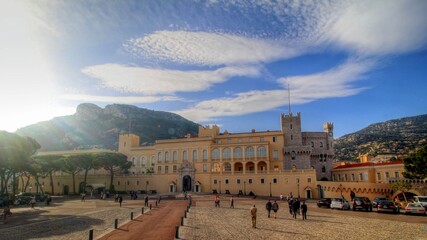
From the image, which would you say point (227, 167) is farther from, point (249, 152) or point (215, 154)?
point (249, 152)

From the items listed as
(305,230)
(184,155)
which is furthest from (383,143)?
(305,230)

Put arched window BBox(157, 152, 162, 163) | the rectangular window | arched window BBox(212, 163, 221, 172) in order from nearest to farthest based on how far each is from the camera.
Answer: the rectangular window
arched window BBox(212, 163, 221, 172)
arched window BBox(157, 152, 162, 163)

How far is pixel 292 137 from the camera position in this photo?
73.6 metres

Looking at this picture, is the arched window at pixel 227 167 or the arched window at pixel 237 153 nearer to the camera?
the arched window at pixel 237 153

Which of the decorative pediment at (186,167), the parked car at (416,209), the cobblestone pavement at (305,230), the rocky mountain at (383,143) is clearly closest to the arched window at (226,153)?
the decorative pediment at (186,167)

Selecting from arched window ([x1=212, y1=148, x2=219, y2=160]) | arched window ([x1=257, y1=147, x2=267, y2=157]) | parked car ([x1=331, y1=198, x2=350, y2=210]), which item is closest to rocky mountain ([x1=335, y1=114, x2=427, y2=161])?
arched window ([x1=257, y1=147, x2=267, y2=157])

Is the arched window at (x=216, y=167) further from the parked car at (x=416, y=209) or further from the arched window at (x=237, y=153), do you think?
the parked car at (x=416, y=209)

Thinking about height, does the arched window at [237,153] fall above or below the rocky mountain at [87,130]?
below

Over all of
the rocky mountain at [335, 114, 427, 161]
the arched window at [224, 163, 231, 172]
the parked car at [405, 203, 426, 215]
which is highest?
the rocky mountain at [335, 114, 427, 161]

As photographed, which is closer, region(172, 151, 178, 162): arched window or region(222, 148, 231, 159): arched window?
region(222, 148, 231, 159): arched window

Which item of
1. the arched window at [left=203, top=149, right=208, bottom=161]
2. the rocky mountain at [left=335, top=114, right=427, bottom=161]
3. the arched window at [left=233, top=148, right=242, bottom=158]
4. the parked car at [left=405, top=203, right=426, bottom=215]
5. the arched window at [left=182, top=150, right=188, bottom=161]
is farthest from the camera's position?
the rocky mountain at [left=335, top=114, right=427, bottom=161]

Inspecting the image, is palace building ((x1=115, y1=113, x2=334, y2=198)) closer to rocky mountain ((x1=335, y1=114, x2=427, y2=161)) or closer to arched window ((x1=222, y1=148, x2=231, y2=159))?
arched window ((x1=222, y1=148, x2=231, y2=159))

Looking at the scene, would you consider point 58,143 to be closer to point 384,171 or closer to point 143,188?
point 143,188

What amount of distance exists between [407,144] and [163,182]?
5044 inches
